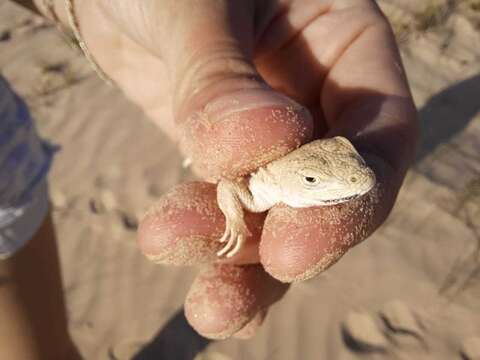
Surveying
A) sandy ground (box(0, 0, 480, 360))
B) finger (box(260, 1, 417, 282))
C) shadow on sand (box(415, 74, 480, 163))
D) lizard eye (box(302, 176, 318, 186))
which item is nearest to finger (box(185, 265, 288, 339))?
finger (box(260, 1, 417, 282))

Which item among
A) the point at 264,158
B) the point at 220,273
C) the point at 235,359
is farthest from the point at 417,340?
the point at 264,158

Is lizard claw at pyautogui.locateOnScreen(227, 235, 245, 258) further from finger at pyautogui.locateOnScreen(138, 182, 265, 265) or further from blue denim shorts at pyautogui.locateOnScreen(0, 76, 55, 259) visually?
blue denim shorts at pyautogui.locateOnScreen(0, 76, 55, 259)

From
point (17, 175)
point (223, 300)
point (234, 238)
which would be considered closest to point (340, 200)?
point (234, 238)

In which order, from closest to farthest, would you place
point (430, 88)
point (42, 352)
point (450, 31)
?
point (42, 352) < point (430, 88) < point (450, 31)

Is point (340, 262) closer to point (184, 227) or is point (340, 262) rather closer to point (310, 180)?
point (310, 180)

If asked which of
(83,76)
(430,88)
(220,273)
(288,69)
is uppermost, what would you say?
(288,69)

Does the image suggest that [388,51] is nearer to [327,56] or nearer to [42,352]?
[327,56]
